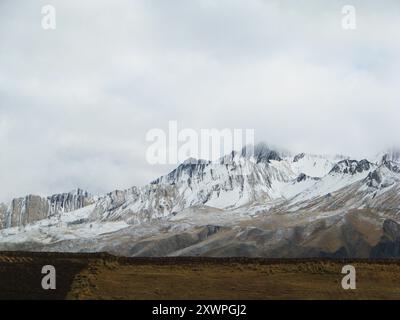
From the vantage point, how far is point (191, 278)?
4841 centimetres

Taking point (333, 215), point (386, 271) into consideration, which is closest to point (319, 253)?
point (333, 215)

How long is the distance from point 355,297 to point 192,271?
12186 mm

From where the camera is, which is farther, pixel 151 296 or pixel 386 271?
pixel 386 271

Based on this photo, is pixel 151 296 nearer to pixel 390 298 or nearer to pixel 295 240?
pixel 390 298

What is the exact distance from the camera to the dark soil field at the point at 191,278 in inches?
1841

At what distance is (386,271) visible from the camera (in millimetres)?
50000

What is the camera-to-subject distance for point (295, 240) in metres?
183

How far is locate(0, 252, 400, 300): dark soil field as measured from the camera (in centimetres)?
4675

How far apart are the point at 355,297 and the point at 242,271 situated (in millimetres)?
8489
